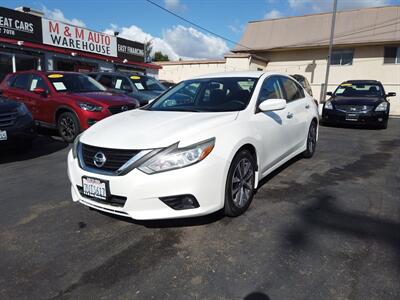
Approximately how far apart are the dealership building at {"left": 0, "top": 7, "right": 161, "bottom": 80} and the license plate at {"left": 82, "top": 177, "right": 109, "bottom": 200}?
12749 millimetres

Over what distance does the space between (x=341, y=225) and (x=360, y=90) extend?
9.43 m

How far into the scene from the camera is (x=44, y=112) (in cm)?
810

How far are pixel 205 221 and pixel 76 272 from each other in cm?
133

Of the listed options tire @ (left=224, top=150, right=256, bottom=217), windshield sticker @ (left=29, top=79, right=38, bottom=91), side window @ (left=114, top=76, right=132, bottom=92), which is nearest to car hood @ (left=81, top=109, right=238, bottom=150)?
tire @ (left=224, top=150, right=256, bottom=217)

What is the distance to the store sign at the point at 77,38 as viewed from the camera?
16.1 meters

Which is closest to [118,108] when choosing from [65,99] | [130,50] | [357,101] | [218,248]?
[65,99]

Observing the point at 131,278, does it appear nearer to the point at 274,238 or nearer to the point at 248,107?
the point at 274,238

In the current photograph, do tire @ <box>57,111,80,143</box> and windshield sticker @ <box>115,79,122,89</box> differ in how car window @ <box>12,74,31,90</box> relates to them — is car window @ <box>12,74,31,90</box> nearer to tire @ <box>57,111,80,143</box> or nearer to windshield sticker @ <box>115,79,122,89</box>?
tire @ <box>57,111,80,143</box>

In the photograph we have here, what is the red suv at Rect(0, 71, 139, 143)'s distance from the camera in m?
7.53

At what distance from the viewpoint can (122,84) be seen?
1094 centimetres

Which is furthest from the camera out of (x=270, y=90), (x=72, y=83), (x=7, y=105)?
(x=72, y=83)

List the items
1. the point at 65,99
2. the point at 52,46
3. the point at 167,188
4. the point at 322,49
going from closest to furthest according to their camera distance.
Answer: the point at 167,188 < the point at 65,99 < the point at 52,46 < the point at 322,49

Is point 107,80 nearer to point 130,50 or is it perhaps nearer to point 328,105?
point 328,105

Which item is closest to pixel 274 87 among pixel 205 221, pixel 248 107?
pixel 248 107
